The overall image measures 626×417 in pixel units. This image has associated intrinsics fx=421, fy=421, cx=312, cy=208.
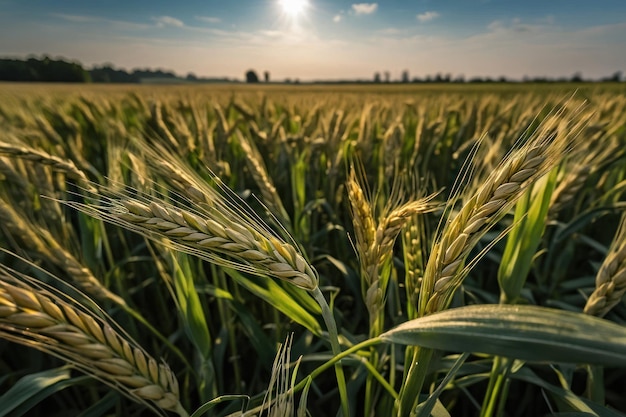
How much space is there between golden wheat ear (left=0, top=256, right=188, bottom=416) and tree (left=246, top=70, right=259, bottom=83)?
6414 centimetres

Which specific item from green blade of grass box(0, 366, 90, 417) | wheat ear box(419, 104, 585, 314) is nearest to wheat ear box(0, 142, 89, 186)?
green blade of grass box(0, 366, 90, 417)

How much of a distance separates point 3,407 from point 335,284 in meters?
Result: 1.23

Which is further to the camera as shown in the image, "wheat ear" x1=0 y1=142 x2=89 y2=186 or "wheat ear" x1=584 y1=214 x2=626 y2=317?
"wheat ear" x1=0 y1=142 x2=89 y2=186

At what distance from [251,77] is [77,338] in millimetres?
65082

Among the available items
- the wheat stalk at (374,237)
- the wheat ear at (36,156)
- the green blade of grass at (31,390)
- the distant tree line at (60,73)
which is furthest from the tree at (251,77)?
the wheat stalk at (374,237)

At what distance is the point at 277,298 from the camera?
3.01 feet

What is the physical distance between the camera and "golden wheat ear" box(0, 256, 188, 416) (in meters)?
0.52

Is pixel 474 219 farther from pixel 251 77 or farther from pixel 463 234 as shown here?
pixel 251 77

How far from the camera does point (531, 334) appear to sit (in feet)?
1.36

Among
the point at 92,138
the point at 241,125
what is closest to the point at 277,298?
the point at 241,125

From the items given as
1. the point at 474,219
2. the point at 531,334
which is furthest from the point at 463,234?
the point at 531,334

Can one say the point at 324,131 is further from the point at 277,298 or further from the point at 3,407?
the point at 3,407

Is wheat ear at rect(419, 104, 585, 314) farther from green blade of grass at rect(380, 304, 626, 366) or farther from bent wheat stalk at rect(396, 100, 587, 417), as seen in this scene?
green blade of grass at rect(380, 304, 626, 366)

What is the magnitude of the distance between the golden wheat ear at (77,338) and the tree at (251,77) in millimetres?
64142
